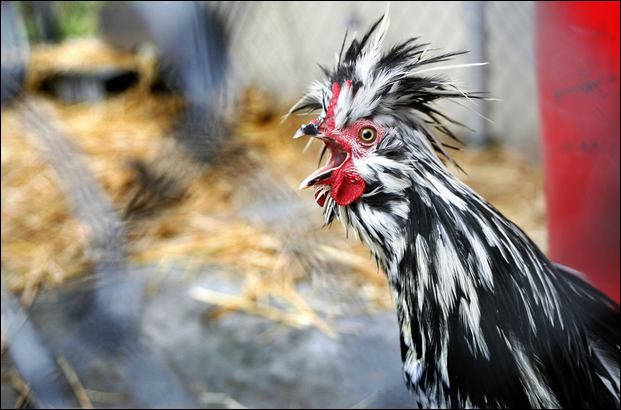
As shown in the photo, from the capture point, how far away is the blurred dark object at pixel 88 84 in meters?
3.69

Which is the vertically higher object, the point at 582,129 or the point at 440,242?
the point at 582,129

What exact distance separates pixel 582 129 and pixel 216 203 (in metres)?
1.72

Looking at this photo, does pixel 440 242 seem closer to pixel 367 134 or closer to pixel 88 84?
pixel 367 134

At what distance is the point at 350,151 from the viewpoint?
1127mm

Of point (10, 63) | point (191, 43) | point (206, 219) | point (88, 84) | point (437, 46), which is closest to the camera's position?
point (191, 43)

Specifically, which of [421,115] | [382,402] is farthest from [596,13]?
[382,402]

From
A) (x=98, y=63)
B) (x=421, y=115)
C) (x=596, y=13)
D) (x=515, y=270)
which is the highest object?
(x=596, y=13)

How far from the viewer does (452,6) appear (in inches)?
118

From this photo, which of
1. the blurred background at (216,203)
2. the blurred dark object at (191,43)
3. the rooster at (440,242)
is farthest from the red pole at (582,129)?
the blurred dark object at (191,43)

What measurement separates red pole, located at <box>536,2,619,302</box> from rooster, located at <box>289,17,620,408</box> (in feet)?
1.57

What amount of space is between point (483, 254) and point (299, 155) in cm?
214

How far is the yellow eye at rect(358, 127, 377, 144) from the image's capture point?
1.12 meters

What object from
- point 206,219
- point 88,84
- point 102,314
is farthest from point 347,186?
point 88,84

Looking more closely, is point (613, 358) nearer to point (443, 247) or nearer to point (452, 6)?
point (443, 247)
